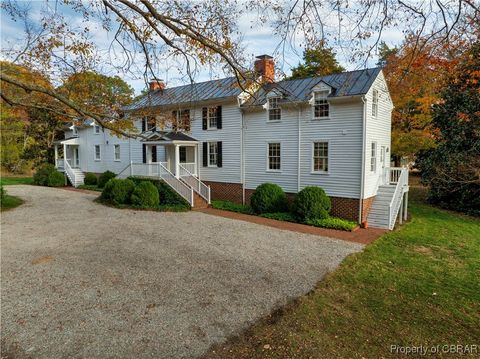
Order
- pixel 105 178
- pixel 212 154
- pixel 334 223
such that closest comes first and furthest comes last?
pixel 334 223
pixel 212 154
pixel 105 178

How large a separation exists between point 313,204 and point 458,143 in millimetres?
8764

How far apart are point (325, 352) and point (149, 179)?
48.5ft

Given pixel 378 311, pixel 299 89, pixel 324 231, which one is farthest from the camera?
pixel 299 89

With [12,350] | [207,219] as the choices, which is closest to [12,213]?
[207,219]

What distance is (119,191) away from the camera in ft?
52.1

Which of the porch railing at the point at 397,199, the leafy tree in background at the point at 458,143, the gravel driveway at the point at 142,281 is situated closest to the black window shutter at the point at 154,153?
the gravel driveway at the point at 142,281

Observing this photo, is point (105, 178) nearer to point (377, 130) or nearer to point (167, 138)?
point (167, 138)

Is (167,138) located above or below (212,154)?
above

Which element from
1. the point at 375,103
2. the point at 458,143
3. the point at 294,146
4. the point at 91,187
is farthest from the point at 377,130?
the point at 91,187

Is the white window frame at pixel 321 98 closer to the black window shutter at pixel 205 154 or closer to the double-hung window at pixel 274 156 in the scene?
A: the double-hung window at pixel 274 156

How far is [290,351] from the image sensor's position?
170 inches

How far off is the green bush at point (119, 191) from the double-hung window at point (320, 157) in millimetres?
9510

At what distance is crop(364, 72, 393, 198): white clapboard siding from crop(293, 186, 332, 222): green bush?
1.82 metres

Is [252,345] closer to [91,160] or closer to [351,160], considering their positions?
[351,160]
